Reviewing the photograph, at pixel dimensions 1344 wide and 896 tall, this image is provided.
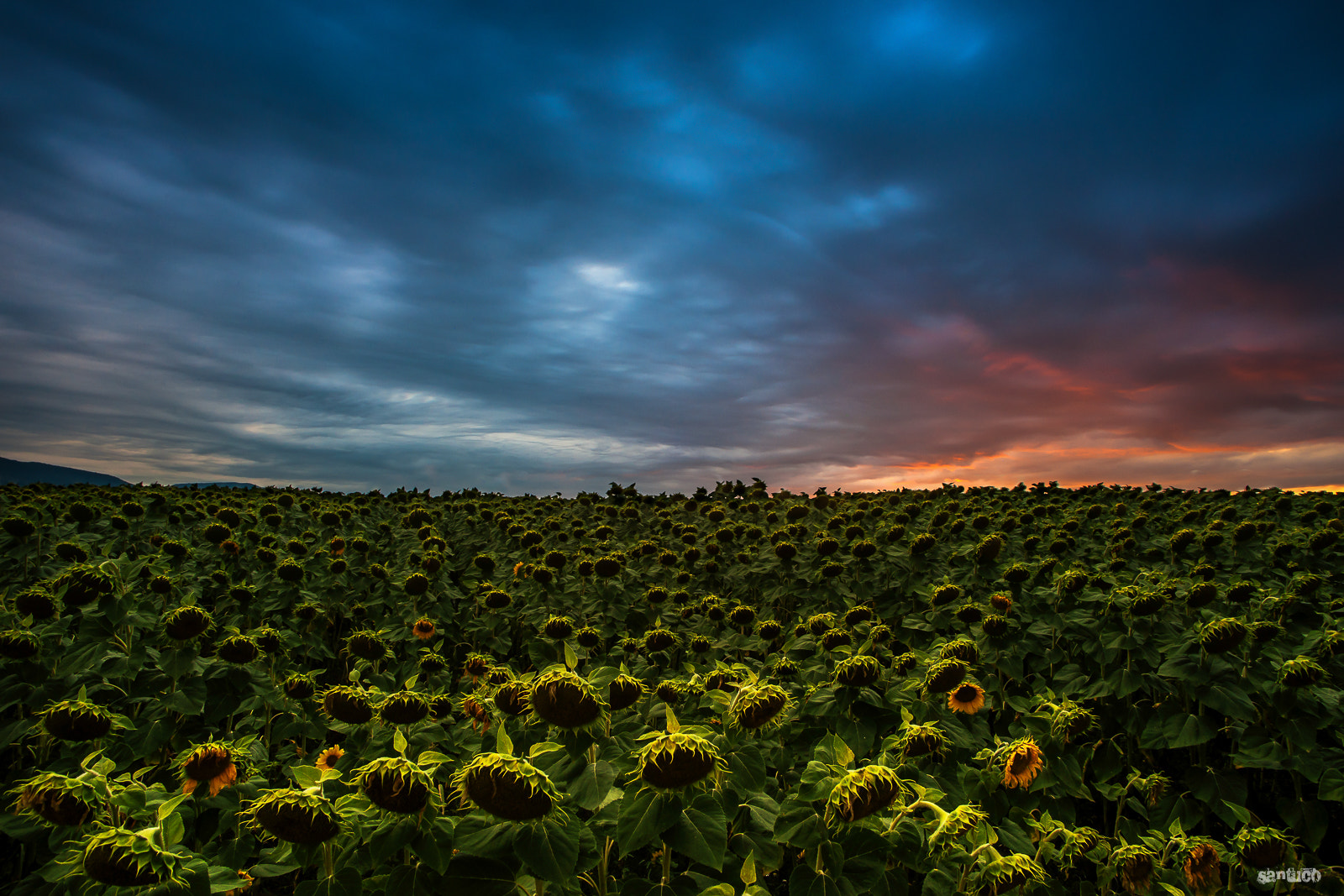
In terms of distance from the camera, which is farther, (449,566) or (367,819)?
(449,566)

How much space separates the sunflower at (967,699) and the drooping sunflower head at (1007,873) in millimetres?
1680

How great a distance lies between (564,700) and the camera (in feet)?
7.62

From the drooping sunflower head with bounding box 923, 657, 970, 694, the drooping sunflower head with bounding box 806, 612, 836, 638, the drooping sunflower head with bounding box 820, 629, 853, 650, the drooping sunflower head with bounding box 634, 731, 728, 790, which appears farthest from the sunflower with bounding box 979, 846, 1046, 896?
the drooping sunflower head with bounding box 806, 612, 836, 638

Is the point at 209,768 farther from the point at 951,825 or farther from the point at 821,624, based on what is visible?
the point at 821,624

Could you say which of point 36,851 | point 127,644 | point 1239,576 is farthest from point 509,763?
point 1239,576

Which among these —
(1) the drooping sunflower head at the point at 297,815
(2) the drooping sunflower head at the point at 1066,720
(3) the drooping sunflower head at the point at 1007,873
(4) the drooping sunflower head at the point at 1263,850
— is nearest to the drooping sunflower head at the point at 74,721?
(1) the drooping sunflower head at the point at 297,815

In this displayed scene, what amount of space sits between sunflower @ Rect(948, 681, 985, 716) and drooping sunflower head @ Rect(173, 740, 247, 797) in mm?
4418

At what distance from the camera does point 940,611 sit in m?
7.03

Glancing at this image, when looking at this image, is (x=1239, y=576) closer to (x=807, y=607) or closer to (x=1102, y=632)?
(x=1102, y=632)

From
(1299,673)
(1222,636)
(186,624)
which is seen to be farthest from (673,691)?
(1299,673)

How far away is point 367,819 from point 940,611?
6.35 m

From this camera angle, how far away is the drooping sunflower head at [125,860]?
1.95m

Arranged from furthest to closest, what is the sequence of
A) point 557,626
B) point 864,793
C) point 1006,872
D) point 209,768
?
point 557,626
point 209,768
point 1006,872
point 864,793

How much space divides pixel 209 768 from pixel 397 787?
226 centimetres
